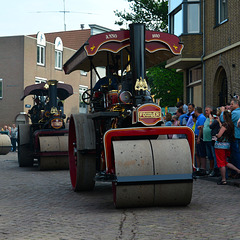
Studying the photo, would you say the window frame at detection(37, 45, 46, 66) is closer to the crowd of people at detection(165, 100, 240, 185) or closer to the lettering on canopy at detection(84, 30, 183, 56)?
the crowd of people at detection(165, 100, 240, 185)

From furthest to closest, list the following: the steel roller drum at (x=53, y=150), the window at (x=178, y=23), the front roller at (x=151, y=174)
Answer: the window at (x=178, y=23)
the steel roller drum at (x=53, y=150)
the front roller at (x=151, y=174)

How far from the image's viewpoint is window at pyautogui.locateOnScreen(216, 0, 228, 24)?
18.5 metres

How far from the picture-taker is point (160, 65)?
30.5m

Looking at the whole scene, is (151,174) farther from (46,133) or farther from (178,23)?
(178,23)

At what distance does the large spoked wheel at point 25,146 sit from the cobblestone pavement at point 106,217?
6483 millimetres

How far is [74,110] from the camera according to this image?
151 feet

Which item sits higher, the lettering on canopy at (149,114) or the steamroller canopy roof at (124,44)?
the steamroller canopy roof at (124,44)

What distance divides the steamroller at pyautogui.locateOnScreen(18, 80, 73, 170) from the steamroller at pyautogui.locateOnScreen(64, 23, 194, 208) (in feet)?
14.5

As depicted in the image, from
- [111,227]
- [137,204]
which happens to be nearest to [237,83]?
[137,204]

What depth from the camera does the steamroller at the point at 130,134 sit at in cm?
703

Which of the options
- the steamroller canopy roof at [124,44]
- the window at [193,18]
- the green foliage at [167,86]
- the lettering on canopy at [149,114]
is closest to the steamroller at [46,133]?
the steamroller canopy roof at [124,44]

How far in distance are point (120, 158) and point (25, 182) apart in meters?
4.89

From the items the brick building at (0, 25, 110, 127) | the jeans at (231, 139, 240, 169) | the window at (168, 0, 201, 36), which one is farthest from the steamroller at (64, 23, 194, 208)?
the brick building at (0, 25, 110, 127)

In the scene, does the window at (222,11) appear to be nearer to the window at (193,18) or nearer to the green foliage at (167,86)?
the window at (193,18)
